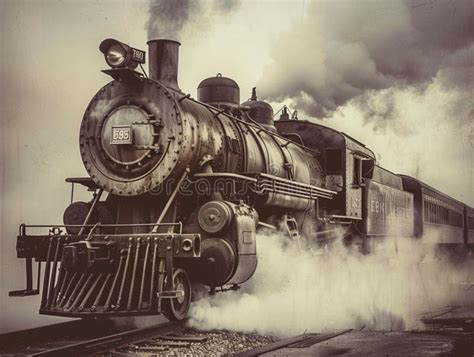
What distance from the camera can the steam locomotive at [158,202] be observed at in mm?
7328

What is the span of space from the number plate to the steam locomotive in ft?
0.04

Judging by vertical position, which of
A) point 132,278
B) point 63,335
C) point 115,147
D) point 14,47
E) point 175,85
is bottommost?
point 63,335

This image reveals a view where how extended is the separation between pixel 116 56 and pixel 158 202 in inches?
71.8

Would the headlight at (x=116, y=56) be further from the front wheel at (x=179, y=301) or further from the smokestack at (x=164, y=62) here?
the front wheel at (x=179, y=301)

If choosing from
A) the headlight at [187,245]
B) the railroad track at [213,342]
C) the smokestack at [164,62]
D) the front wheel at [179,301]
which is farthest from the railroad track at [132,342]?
the smokestack at [164,62]

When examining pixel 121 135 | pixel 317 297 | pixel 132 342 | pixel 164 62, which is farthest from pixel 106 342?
pixel 317 297

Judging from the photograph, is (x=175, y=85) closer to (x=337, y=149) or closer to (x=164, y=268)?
(x=164, y=268)

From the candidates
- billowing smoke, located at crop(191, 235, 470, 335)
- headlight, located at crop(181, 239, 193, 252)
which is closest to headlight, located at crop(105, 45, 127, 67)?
headlight, located at crop(181, 239, 193, 252)

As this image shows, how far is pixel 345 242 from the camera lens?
12.6 m

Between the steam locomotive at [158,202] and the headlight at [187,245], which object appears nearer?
the headlight at [187,245]

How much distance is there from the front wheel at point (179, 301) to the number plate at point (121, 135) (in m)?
1.69

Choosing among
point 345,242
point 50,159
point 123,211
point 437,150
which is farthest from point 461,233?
point 123,211

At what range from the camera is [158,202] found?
27.1 ft

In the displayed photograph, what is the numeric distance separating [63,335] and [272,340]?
261 cm
